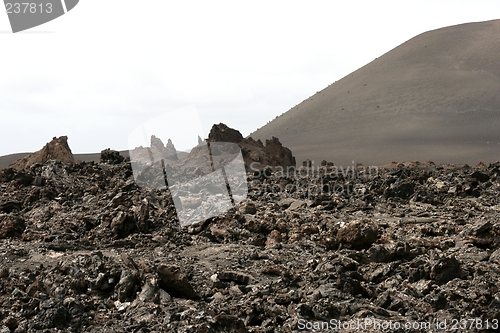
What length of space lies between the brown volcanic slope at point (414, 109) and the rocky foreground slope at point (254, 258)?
21078 mm

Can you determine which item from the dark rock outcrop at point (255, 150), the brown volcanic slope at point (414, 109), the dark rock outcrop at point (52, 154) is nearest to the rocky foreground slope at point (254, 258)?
the dark rock outcrop at point (52, 154)

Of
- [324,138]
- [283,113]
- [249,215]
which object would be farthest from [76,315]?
[283,113]

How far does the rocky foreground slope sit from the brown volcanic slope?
21.1 meters

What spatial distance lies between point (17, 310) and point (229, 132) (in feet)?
41.3

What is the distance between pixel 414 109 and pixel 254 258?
37670 millimetres

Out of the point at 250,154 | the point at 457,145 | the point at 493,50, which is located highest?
the point at 493,50

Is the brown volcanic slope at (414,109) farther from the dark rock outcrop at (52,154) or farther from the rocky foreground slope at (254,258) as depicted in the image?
the rocky foreground slope at (254,258)

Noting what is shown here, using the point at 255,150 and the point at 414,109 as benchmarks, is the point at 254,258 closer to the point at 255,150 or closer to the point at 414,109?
the point at 255,150

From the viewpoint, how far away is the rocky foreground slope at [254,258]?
627 cm

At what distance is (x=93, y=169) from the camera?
47.6ft

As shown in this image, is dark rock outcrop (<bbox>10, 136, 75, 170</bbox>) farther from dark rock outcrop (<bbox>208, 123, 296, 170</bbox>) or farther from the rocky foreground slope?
dark rock outcrop (<bbox>208, 123, 296, 170</bbox>)

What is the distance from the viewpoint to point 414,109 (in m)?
44.0

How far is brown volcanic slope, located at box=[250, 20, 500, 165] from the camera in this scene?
3631cm

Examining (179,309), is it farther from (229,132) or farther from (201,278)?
(229,132)
